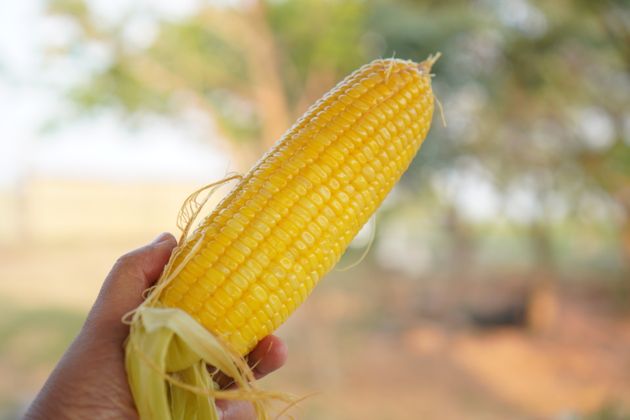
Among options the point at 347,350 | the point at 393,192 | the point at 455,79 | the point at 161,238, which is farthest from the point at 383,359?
the point at 161,238

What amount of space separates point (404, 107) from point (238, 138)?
4554 mm

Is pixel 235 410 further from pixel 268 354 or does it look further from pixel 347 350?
pixel 347 350

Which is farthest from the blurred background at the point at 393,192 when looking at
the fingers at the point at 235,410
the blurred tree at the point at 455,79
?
the fingers at the point at 235,410

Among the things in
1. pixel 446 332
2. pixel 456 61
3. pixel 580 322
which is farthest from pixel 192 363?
pixel 580 322

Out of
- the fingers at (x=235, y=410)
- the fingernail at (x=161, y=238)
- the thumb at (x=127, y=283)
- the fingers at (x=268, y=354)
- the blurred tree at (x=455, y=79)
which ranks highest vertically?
the blurred tree at (x=455, y=79)

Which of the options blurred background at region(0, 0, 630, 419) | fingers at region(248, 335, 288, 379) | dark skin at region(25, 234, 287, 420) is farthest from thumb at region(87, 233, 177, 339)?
blurred background at region(0, 0, 630, 419)

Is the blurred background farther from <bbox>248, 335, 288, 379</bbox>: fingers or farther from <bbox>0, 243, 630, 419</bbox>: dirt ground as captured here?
<bbox>248, 335, 288, 379</bbox>: fingers

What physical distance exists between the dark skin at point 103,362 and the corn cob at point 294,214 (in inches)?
1.6

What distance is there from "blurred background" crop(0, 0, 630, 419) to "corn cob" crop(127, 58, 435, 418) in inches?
109

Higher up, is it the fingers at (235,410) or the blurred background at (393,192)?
the blurred background at (393,192)

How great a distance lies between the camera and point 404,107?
100 cm

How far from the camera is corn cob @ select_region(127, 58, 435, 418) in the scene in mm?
833

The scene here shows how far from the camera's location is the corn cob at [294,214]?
833 millimetres

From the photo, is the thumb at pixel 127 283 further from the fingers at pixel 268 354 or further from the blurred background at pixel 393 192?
the blurred background at pixel 393 192
